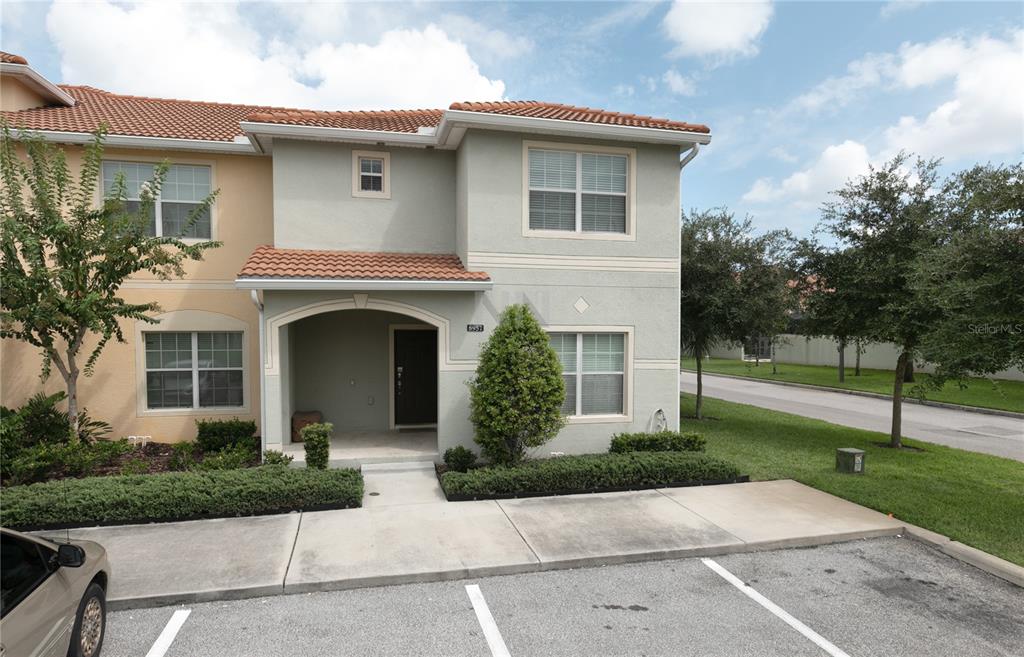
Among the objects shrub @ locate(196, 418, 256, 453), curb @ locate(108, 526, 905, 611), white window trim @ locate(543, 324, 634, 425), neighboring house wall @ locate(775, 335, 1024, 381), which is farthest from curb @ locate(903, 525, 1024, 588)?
neighboring house wall @ locate(775, 335, 1024, 381)

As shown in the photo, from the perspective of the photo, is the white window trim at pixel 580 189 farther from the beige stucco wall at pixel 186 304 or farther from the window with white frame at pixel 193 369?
the window with white frame at pixel 193 369

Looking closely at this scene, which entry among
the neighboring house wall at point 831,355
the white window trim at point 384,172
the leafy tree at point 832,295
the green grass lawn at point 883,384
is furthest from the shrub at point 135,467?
the neighboring house wall at point 831,355

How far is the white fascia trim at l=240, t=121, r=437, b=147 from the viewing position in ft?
31.3

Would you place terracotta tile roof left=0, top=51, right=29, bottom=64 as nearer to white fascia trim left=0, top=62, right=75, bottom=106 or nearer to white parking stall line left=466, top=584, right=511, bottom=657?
white fascia trim left=0, top=62, right=75, bottom=106

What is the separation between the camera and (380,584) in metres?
5.39

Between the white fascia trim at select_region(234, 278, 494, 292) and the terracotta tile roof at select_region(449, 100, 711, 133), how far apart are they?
9.74 ft

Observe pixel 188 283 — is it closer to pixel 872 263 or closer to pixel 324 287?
pixel 324 287

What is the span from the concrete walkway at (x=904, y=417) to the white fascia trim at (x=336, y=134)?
14.2m

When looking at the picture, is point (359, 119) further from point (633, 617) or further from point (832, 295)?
Result: point (832, 295)

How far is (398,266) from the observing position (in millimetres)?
9430

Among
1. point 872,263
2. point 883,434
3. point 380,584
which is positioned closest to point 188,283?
point 380,584

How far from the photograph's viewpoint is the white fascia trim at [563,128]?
9.12 m

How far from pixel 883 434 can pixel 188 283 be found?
658 inches

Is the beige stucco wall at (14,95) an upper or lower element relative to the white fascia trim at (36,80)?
lower
